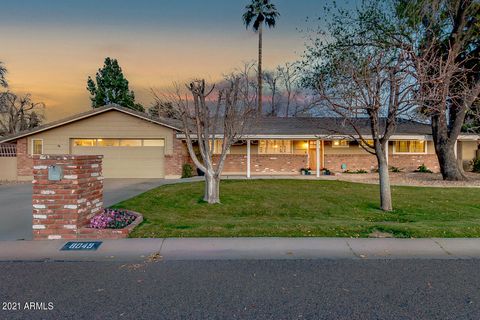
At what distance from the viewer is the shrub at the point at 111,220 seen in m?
6.28

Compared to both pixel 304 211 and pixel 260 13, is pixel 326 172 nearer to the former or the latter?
pixel 304 211

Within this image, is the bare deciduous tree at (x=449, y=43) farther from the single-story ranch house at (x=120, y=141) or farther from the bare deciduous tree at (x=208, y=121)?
the bare deciduous tree at (x=208, y=121)

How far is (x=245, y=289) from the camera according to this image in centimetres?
378

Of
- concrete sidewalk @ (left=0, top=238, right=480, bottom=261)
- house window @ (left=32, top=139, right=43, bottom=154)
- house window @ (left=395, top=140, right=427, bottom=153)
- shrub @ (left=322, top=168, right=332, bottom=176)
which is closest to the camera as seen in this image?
concrete sidewalk @ (left=0, top=238, right=480, bottom=261)

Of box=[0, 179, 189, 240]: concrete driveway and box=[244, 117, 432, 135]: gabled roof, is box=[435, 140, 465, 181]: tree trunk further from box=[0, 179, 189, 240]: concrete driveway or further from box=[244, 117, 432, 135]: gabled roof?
box=[0, 179, 189, 240]: concrete driveway

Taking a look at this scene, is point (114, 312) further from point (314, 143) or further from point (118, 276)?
point (314, 143)

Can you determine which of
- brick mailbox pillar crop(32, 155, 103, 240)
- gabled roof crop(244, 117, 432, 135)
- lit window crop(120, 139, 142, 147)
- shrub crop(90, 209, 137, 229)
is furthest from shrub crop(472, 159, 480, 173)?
brick mailbox pillar crop(32, 155, 103, 240)

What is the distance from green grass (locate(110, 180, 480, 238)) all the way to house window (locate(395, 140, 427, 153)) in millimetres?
7698

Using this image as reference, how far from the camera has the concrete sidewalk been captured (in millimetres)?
4996

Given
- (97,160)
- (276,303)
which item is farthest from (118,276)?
(97,160)

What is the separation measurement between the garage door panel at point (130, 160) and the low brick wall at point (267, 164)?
150 inches

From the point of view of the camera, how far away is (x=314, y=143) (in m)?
20.8

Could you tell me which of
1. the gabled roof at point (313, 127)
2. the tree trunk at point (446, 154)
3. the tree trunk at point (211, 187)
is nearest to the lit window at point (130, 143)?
the gabled roof at point (313, 127)

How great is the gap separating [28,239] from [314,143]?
1766 cm
